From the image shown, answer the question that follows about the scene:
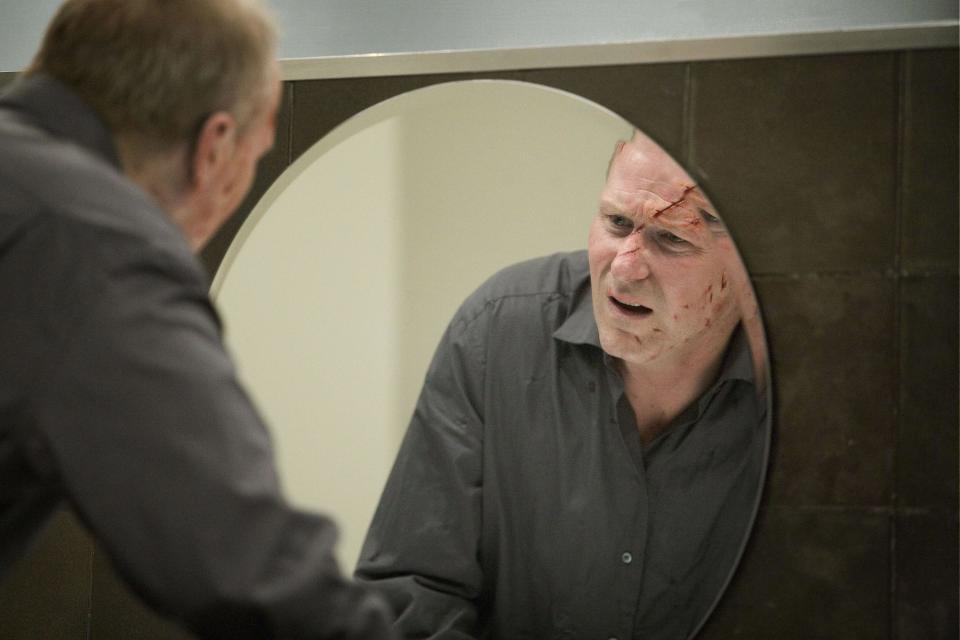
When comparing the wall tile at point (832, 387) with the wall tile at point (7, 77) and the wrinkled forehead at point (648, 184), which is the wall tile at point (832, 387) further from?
the wall tile at point (7, 77)

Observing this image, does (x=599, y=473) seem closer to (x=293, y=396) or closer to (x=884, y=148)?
(x=293, y=396)

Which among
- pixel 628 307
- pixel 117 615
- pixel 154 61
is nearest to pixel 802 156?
pixel 628 307

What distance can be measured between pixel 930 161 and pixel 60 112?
1.05m

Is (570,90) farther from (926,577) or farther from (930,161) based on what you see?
(926,577)

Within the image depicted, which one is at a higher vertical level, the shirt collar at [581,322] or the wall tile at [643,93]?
the wall tile at [643,93]

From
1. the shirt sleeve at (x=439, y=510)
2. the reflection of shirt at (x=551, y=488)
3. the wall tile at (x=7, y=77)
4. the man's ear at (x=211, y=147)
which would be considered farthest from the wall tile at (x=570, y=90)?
the man's ear at (x=211, y=147)

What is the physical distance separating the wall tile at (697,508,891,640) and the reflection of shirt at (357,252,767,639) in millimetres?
38

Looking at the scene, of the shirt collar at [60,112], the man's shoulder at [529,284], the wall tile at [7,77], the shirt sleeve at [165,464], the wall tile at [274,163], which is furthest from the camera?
the wall tile at [7,77]

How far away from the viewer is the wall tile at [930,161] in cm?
151

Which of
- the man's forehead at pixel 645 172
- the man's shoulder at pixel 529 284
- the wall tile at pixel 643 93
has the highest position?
the wall tile at pixel 643 93

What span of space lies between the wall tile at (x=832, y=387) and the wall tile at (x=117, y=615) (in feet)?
2.92

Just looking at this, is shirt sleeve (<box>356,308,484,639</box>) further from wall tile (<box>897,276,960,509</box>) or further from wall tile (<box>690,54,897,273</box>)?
wall tile (<box>897,276,960,509</box>)

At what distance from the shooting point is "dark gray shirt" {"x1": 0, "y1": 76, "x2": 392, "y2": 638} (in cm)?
81

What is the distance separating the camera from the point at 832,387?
1535 millimetres
